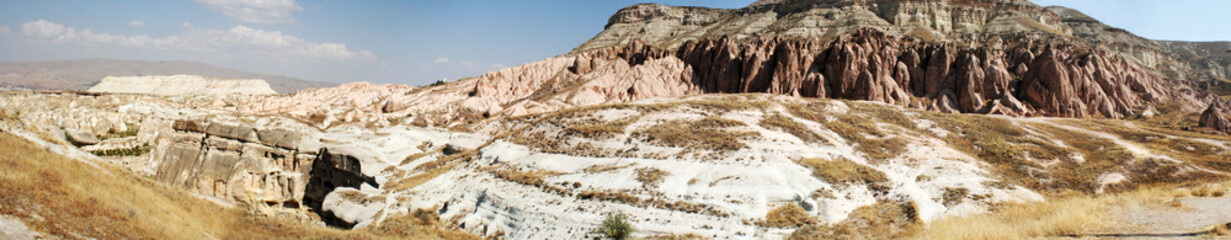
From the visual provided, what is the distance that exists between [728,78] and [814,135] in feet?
92.7

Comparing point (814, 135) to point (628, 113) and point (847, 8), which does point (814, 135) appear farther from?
point (847, 8)

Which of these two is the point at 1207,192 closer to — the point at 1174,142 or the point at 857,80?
the point at 1174,142

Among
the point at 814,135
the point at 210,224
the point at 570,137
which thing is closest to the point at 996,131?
the point at 814,135

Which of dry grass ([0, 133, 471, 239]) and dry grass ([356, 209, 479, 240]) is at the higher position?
dry grass ([0, 133, 471, 239])

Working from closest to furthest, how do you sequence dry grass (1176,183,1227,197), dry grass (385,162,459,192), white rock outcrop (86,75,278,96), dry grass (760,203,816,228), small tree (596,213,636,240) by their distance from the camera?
1. dry grass (1176,183,1227,197)
2. small tree (596,213,636,240)
3. dry grass (760,203,816,228)
4. dry grass (385,162,459,192)
5. white rock outcrop (86,75,278,96)

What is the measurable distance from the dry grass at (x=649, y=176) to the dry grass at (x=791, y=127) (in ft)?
31.4

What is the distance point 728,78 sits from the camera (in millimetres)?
53469

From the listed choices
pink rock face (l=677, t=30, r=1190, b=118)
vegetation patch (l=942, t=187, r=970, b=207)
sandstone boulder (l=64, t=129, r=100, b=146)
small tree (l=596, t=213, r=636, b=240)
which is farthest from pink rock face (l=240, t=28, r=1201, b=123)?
vegetation patch (l=942, t=187, r=970, b=207)

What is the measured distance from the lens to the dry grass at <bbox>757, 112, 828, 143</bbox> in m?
25.1

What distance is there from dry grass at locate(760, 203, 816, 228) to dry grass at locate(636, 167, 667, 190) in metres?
4.19

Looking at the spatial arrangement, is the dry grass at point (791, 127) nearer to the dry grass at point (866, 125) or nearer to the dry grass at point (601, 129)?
the dry grass at point (866, 125)

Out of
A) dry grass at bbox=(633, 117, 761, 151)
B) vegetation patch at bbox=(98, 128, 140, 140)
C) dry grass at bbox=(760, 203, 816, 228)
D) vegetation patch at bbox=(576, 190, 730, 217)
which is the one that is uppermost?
dry grass at bbox=(633, 117, 761, 151)

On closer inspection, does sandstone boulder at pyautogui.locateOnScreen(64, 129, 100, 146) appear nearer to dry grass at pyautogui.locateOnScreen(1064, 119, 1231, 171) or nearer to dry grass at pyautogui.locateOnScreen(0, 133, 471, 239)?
dry grass at pyautogui.locateOnScreen(0, 133, 471, 239)

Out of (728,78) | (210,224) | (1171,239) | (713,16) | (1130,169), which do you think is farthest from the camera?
(713,16)
